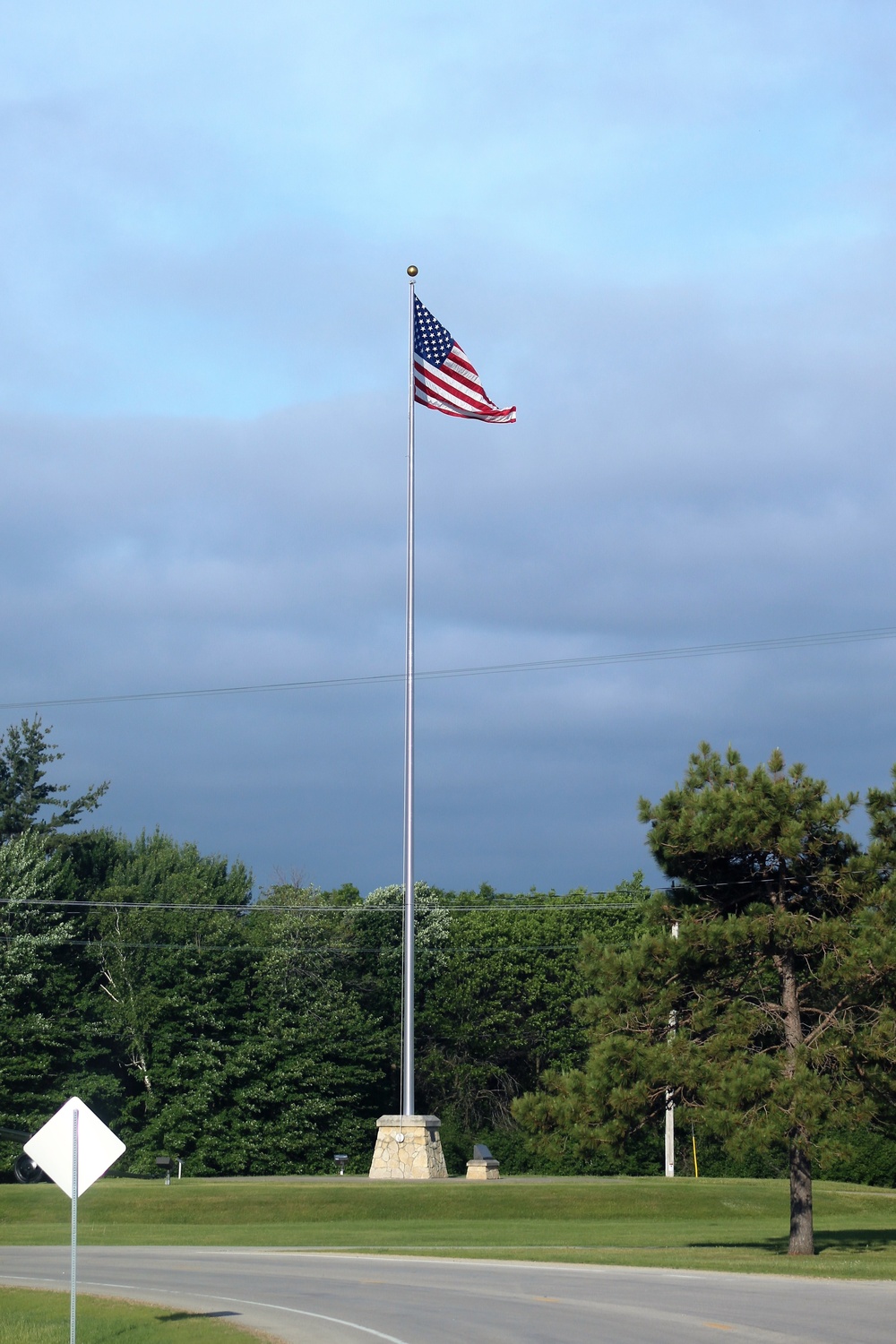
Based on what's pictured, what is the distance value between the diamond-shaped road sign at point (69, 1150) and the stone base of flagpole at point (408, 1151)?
24.4m

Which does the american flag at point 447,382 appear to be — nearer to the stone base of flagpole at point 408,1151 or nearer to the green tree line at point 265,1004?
the green tree line at point 265,1004

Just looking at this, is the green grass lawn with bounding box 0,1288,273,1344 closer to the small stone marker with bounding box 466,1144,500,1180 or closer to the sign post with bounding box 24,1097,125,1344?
the sign post with bounding box 24,1097,125,1344

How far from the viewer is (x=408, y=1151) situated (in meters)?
37.6

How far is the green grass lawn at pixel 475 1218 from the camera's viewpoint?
88.8ft

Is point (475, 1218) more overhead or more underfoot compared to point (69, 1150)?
more underfoot

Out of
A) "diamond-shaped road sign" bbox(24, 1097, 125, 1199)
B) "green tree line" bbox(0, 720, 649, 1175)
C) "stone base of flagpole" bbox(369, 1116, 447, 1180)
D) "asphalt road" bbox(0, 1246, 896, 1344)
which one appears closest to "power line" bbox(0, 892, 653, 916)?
"green tree line" bbox(0, 720, 649, 1175)

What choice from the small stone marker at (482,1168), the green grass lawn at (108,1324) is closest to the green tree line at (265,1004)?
the small stone marker at (482,1168)

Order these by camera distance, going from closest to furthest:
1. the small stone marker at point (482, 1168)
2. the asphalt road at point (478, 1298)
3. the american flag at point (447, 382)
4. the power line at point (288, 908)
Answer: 1. the asphalt road at point (478, 1298)
2. the american flag at point (447, 382)
3. the small stone marker at point (482, 1168)
4. the power line at point (288, 908)

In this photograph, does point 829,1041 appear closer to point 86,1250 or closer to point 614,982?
point 614,982

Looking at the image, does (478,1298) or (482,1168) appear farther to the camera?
(482,1168)

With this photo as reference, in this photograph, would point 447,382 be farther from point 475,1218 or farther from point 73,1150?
point 73,1150

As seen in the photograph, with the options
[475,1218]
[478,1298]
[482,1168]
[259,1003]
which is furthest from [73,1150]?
[259,1003]

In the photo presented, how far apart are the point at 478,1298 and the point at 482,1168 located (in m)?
23.1

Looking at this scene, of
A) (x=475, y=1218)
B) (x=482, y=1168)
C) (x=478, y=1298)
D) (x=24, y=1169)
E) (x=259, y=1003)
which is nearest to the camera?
(x=478, y=1298)
